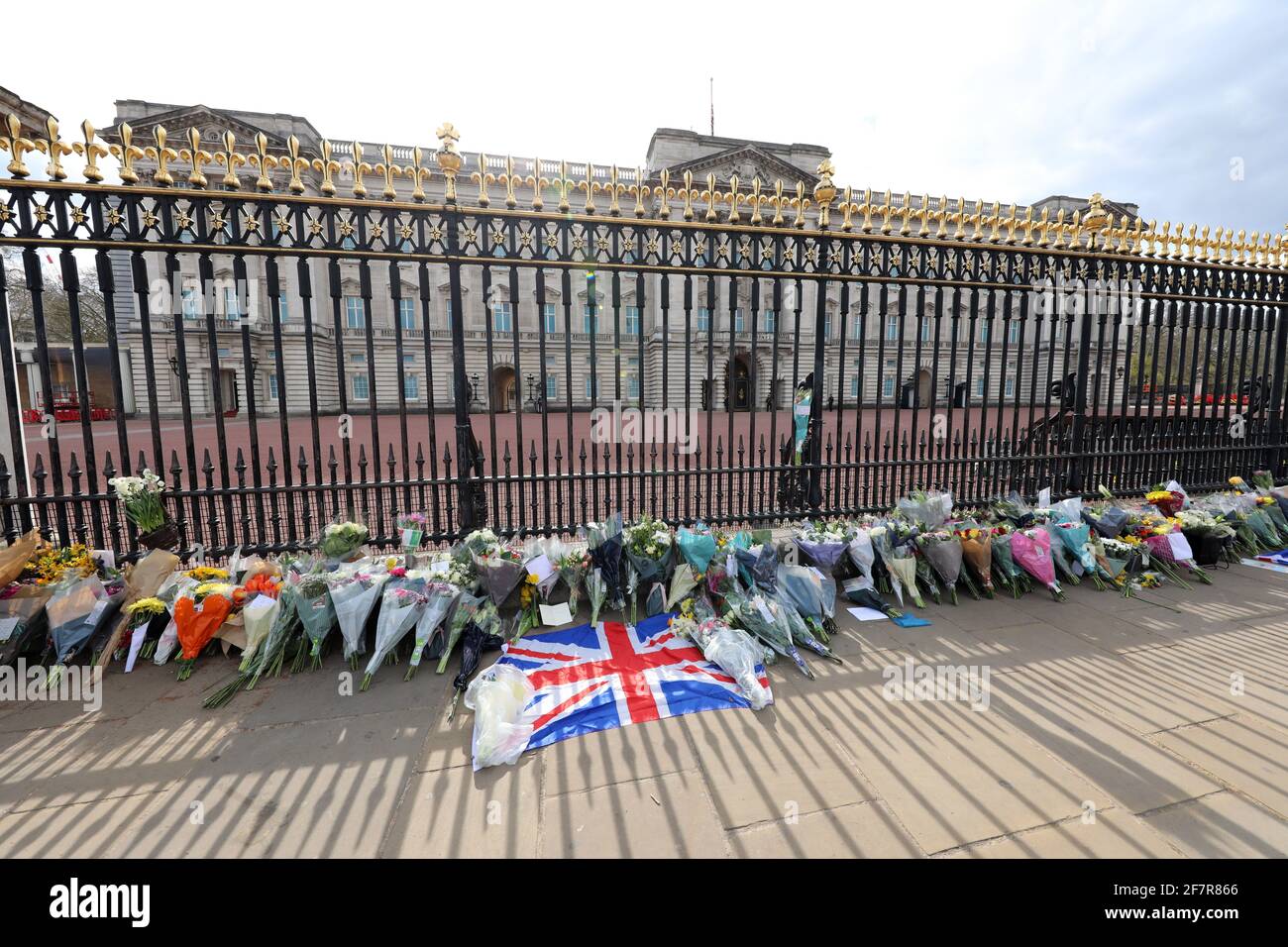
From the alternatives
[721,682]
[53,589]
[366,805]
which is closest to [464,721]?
[366,805]

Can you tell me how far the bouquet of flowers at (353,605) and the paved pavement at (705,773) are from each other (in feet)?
0.58

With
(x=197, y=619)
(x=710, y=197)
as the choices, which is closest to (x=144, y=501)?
(x=197, y=619)

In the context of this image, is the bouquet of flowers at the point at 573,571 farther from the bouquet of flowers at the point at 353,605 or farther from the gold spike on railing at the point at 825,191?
the gold spike on railing at the point at 825,191

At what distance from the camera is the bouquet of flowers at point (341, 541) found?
4320 mm

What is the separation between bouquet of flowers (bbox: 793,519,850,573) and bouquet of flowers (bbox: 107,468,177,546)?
16.5 feet

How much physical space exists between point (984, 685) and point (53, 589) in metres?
5.81

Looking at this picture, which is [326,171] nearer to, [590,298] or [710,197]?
[590,298]

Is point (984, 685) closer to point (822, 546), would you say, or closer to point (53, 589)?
point (822, 546)

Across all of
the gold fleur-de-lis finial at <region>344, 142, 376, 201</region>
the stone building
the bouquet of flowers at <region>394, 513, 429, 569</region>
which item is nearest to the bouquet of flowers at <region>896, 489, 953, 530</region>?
the bouquet of flowers at <region>394, 513, 429, 569</region>

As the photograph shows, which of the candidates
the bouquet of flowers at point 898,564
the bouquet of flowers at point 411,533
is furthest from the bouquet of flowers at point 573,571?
the bouquet of flowers at point 898,564

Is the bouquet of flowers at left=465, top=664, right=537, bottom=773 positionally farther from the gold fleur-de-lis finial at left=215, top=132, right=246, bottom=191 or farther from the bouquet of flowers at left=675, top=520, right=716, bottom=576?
the gold fleur-de-lis finial at left=215, top=132, right=246, bottom=191

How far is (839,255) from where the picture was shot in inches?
225

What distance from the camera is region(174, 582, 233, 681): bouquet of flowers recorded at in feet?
11.5

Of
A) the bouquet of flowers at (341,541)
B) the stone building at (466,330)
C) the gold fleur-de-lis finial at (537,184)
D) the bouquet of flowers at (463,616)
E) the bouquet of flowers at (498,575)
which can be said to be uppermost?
the stone building at (466,330)
